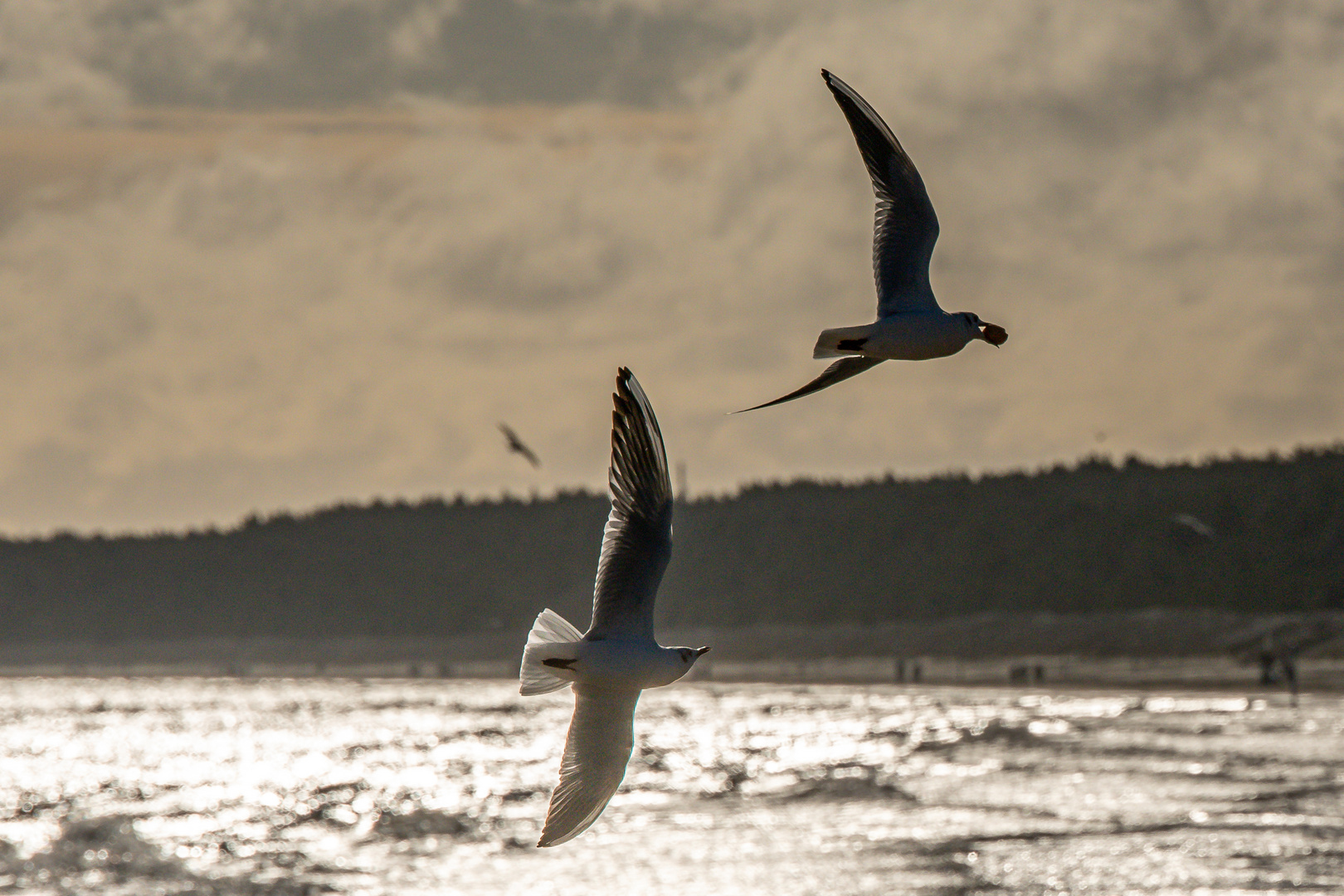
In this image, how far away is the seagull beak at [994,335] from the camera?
24.4 ft

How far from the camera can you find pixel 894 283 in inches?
350

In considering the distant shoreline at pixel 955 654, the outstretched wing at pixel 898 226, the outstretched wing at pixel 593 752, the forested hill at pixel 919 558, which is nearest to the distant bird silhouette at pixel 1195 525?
the forested hill at pixel 919 558

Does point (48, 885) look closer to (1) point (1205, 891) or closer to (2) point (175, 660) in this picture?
(1) point (1205, 891)

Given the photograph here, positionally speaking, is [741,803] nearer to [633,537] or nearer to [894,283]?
[894,283]

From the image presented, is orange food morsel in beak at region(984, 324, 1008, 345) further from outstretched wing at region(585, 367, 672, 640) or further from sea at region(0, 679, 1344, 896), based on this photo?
sea at region(0, 679, 1344, 896)

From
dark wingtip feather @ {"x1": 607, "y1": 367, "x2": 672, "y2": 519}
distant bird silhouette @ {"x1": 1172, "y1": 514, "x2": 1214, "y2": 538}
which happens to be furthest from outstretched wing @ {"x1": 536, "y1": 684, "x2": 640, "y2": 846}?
distant bird silhouette @ {"x1": 1172, "y1": 514, "x2": 1214, "y2": 538}

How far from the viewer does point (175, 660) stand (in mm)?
197375

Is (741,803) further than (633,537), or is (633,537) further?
(741,803)

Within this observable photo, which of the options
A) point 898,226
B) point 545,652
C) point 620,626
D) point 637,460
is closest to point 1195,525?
point 898,226

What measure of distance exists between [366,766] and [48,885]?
2778 cm

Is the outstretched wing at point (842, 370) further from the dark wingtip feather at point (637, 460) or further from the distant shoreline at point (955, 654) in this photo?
the distant shoreline at point (955, 654)

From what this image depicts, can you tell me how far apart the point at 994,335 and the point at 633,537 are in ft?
5.88

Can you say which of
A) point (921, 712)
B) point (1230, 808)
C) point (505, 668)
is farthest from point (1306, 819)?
point (505, 668)

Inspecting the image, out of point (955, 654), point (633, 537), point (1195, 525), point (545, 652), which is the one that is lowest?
point (545, 652)
